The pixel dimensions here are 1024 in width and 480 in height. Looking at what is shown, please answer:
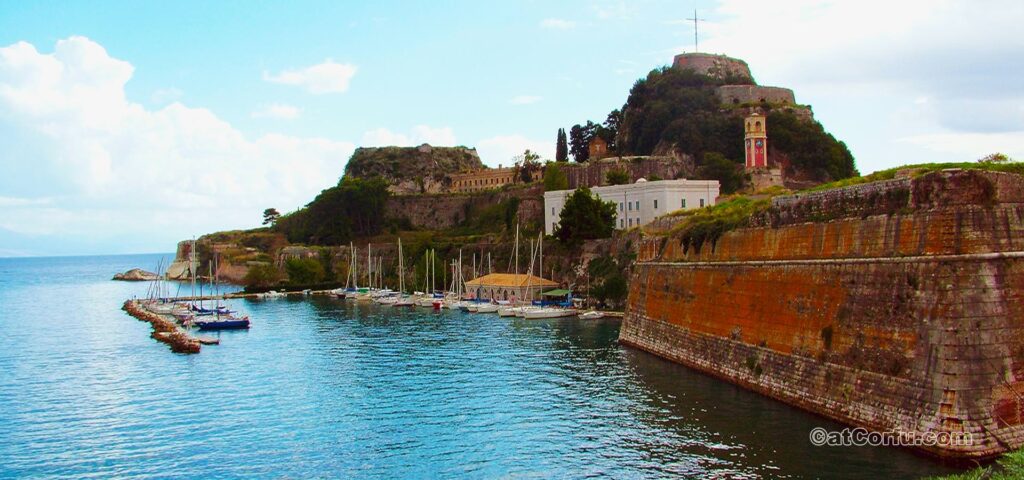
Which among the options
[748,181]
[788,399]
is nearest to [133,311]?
[748,181]

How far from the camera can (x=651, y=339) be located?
3528cm

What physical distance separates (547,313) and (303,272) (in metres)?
45.2

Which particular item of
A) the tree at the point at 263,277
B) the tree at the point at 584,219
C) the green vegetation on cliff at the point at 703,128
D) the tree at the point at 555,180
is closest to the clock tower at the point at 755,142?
the green vegetation on cliff at the point at 703,128

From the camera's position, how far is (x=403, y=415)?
1025 inches

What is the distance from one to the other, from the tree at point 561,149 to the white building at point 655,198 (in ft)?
94.9

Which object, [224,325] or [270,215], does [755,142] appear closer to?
[224,325]

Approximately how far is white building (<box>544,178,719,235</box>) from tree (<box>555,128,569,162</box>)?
28.9 m

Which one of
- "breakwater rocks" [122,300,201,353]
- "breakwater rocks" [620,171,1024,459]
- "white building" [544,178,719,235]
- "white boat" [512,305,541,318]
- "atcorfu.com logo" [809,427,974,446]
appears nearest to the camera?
"atcorfu.com logo" [809,427,974,446]

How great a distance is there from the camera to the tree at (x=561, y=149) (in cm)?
9706

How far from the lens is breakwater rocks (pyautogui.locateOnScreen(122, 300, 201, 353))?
42.9 metres

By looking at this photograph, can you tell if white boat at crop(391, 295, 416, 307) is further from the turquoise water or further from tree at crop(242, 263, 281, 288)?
tree at crop(242, 263, 281, 288)

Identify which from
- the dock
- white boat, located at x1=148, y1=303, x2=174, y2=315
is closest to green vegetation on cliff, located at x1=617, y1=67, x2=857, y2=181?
the dock

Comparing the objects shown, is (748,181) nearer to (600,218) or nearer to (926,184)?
(600,218)

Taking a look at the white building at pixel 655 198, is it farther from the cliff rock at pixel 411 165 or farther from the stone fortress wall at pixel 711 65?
the cliff rock at pixel 411 165
